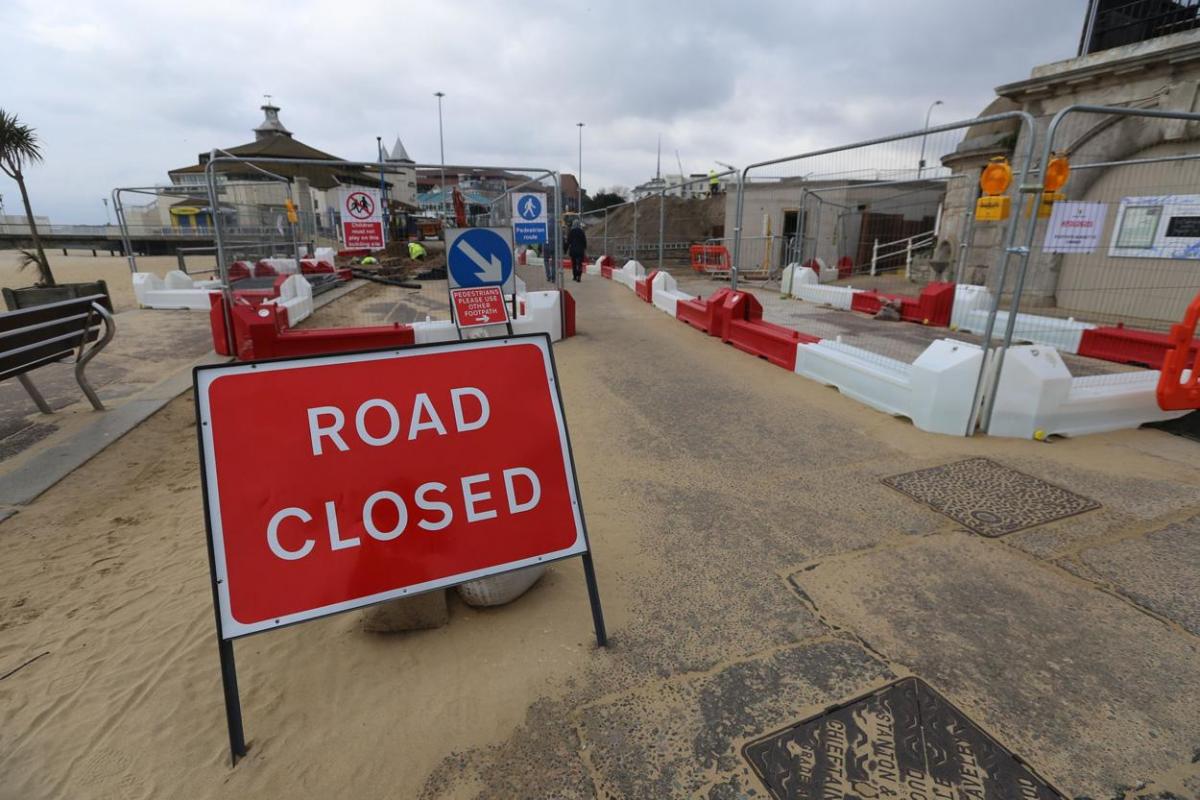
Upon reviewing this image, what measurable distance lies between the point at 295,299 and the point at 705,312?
762 cm

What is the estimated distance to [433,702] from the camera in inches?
86.8

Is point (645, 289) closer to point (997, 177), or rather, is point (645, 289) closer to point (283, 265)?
point (283, 265)

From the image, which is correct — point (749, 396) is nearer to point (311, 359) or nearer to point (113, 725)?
point (311, 359)

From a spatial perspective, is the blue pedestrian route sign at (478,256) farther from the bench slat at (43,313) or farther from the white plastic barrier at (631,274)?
the white plastic barrier at (631,274)

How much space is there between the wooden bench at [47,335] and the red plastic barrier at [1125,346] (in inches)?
478

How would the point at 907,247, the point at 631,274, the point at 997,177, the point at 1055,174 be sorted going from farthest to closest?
the point at 907,247 → the point at 631,274 → the point at 997,177 → the point at 1055,174

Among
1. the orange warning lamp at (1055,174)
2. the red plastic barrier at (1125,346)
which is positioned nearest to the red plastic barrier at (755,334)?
the orange warning lamp at (1055,174)

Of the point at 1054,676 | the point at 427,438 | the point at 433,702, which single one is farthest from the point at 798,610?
the point at 427,438

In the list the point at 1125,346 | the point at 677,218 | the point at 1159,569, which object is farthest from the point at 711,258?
the point at 1159,569

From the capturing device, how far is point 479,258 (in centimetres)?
636

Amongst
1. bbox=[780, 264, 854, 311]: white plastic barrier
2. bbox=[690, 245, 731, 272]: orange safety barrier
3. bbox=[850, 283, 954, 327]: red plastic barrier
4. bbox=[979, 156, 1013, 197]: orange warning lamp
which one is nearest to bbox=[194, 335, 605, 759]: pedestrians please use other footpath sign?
bbox=[979, 156, 1013, 197]: orange warning lamp

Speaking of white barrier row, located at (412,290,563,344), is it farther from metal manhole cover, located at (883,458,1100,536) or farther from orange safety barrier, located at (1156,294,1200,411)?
orange safety barrier, located at (1156,294,1200,411)

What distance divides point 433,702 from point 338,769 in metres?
0.38

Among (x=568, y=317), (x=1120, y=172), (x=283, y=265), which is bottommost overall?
(x=568, y=317)
